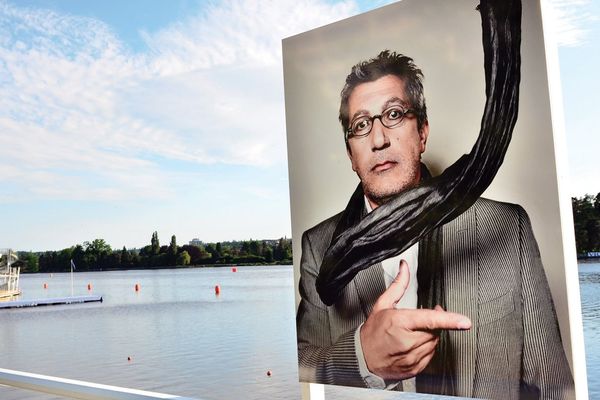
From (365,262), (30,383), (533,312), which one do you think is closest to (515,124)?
(533,312)

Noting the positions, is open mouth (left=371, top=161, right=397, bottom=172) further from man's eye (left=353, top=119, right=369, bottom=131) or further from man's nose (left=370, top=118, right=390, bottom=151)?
man's eye (left=353, top=119, right=369, bottom=131)

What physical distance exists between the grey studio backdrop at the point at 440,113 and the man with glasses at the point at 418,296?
47mm

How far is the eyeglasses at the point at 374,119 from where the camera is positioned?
2381mm

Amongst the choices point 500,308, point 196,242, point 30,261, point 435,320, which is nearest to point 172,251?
point 196,242

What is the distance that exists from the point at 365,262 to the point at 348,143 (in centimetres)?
50

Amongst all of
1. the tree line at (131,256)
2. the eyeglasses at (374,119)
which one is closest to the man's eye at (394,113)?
the eyeglasses at (374,119)

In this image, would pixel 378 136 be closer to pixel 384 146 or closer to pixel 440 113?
pixel 384 146

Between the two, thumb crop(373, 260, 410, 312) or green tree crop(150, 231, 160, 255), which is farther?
green tree crop(150, 231, 160, 255)

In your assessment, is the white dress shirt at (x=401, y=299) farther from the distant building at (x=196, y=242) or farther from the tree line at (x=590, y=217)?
the distant building at (x=196, y=242)

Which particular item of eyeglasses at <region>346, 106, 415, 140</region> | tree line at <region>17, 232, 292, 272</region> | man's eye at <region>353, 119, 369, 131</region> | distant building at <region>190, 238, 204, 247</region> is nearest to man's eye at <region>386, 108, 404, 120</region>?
eyeglasses at <region>346, 106, 415, 140</region>

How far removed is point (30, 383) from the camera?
3738 mm

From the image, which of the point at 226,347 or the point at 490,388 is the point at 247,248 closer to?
the point at 226,347

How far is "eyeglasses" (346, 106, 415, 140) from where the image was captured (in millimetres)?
2381

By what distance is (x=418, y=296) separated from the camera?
2281mm
